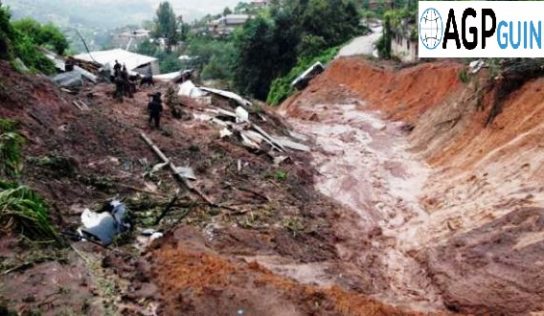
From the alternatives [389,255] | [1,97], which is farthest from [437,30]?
[1,97]

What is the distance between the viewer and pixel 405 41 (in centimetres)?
3192

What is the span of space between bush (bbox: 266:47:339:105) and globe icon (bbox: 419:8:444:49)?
17.3m

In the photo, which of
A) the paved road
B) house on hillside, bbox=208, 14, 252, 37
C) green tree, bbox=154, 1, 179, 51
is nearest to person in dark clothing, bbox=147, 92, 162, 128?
the paved road

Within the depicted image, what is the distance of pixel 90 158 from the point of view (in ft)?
42.2

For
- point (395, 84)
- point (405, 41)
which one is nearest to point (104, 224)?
point (395, 84)

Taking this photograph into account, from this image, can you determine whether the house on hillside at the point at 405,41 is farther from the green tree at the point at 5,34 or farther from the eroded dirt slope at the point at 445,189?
the green tree at the point at 5,34

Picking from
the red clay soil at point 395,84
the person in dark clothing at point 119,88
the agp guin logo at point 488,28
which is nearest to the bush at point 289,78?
the red clay soil at point 395,84

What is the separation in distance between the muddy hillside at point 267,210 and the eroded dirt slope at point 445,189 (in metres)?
0.05

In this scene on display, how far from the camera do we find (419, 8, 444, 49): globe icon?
58.7 ft

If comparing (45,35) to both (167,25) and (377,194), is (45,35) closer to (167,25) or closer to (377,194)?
(377,194)

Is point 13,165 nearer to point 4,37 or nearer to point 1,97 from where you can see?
point 1,97

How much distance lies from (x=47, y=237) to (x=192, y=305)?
9.79ft

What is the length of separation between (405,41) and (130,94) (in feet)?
60.5

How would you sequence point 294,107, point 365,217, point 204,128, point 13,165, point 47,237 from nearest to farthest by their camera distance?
point 47,237
point 13,165
point 365,217
point 204,128
point 294,107
